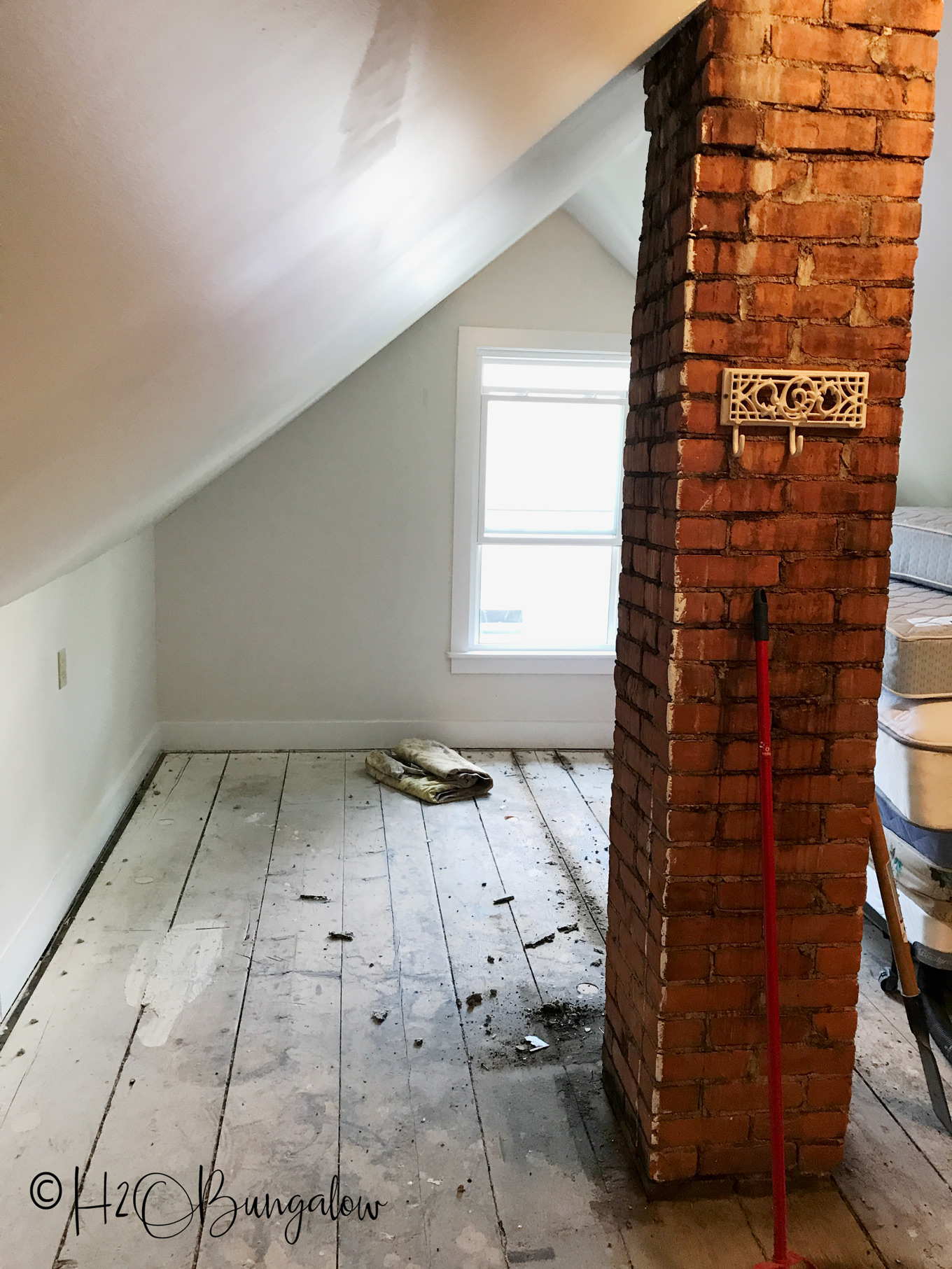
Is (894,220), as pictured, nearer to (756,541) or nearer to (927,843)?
(756,541)

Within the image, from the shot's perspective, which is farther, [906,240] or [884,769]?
[884,769]

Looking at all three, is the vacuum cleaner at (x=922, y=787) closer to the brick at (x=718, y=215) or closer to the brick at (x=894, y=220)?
the brick at (x=894, y=220)

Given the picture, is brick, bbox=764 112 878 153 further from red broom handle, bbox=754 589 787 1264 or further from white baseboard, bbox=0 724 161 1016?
white baseboard, bbox=0 724 161 1016

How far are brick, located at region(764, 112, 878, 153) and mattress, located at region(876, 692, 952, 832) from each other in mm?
1349

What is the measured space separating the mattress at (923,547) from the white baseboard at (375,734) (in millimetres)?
1878

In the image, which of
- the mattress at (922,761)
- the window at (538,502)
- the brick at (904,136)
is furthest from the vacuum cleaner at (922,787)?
the window at (538,502)

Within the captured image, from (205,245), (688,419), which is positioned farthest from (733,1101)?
(205,245)

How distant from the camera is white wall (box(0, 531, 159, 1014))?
2.45 m

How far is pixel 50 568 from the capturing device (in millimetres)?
Result: 2203

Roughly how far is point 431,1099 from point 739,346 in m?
1.68

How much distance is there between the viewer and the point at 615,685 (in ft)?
7.35

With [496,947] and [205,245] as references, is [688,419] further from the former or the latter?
[496,947]

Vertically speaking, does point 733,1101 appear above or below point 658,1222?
above

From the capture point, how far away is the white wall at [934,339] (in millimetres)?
2029
